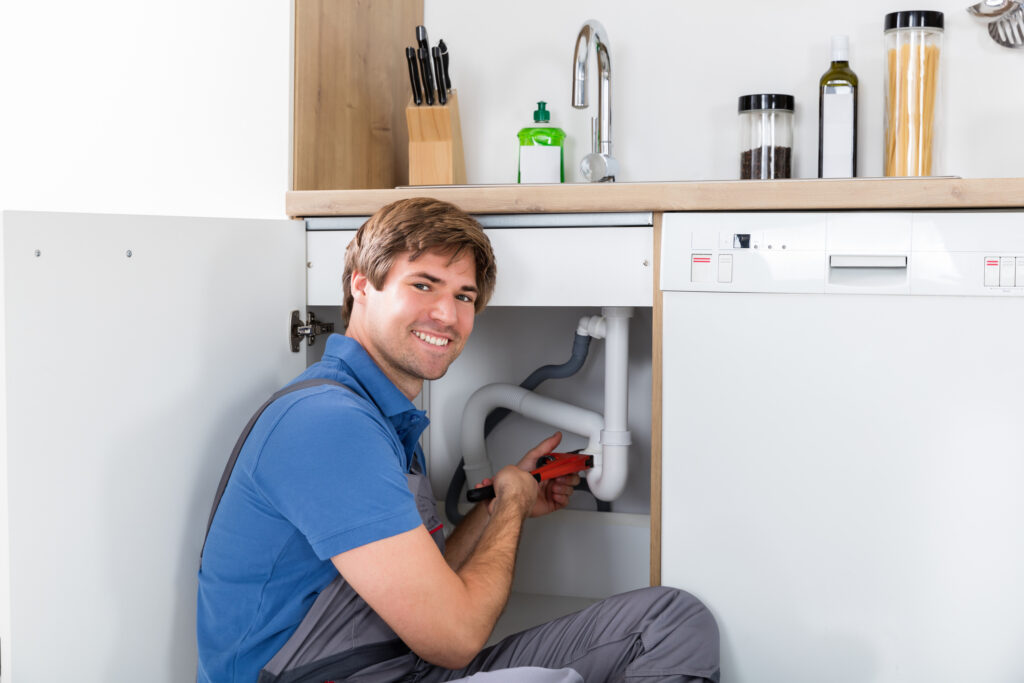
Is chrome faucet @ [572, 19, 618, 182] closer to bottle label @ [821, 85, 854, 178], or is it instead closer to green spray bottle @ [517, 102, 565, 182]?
green spray bottle @ [517, 102, 565, 182]

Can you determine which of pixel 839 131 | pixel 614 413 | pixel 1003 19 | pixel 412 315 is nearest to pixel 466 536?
pixel 614 413

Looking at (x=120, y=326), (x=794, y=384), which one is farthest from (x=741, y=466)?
(x=120, y=326)

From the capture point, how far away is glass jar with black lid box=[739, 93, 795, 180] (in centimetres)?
160

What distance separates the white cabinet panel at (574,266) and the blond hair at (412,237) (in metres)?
0.09

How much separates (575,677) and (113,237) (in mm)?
709

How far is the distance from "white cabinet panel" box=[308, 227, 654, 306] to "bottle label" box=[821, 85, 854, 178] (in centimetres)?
52

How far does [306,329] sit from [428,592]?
55 cm

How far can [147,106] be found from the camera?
4.79ft

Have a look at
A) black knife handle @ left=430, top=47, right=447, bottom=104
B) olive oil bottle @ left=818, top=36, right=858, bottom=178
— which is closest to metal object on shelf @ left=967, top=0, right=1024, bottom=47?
olive oil bottle @ left=818, top=36, right=858, bottom=178

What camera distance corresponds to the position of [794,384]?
3.93 feet

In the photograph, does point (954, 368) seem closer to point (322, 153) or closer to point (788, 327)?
point (788, 327)

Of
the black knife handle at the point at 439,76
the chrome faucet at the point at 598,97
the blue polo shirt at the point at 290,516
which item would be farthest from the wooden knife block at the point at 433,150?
the blue polo shirt at the point at 290,516

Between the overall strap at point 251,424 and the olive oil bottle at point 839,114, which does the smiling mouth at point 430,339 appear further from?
the olive oil bottle at point 839,114

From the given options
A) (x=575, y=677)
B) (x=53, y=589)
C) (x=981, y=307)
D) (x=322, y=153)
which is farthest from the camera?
(x=322, y=153)
